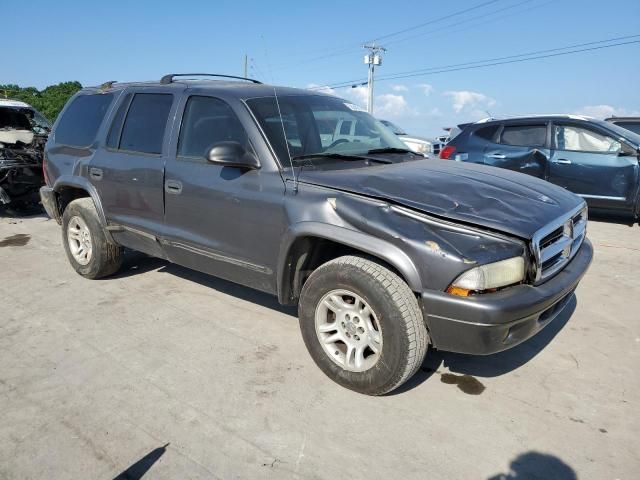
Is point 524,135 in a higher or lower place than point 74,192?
higher

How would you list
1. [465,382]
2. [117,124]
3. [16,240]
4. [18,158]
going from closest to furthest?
[465,382], [117,124], [16,240], [18,158]

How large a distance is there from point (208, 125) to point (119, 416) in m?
2.09

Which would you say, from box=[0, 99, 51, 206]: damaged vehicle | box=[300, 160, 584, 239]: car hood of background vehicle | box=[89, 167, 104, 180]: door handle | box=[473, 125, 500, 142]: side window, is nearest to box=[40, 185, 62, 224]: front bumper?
box=[89, 167, 104, 180]: door handle

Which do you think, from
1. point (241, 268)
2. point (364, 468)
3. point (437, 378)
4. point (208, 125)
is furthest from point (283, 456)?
point (208, 125)

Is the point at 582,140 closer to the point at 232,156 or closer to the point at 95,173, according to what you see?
the point at 232,156

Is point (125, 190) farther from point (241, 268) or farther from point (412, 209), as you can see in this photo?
point (412, 209)

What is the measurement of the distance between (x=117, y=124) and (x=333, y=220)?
2.60 m

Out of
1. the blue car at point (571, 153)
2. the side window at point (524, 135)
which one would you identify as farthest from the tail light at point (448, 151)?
the side window at point (524, 135)

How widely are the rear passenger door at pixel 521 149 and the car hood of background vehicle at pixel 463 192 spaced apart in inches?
167

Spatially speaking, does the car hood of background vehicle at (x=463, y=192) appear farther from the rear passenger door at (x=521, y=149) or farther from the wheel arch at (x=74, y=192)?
the rear passenger door at (x=521, y=149)

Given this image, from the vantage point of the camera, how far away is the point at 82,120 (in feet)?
15.9

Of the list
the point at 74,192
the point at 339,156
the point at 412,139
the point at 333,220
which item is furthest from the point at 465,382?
the point at 412,139

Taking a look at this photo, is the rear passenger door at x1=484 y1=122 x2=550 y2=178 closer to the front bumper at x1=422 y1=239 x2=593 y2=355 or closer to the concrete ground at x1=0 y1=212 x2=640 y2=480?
the concrete ground at x1=0 y1=212 x2=640 y2=480

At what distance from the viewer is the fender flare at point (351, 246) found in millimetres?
2582
